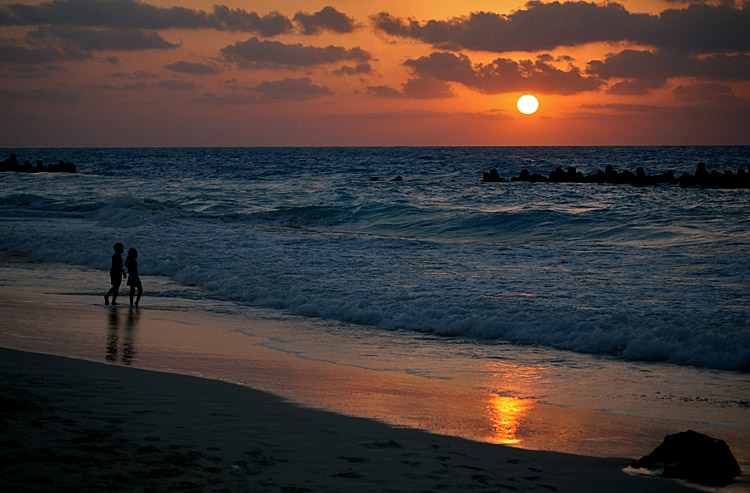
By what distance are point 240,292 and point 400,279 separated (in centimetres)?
336

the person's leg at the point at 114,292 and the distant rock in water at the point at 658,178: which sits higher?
the distant rock in water at the point at 658,178

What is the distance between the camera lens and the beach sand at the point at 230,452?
13.3ft

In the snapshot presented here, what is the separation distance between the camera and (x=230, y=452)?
183 inches

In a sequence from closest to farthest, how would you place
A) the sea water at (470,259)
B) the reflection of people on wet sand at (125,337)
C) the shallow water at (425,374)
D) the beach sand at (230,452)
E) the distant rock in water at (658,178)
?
the beach sand at (230,452) → the shallow water at (425,374) → the reflection of people on wet sand at (125,337) → the sea water at (470,259) → the distant rock in water at (658,178)

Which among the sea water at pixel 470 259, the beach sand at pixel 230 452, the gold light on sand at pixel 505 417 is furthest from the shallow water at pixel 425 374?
the sea water at pixel 470 259

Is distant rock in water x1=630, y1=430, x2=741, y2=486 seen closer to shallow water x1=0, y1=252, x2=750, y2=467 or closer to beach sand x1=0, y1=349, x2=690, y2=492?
beach sand x1=0, y1=349, x2=690, y2=492

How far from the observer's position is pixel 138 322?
10.5 meters

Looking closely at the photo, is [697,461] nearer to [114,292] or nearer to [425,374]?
[425,374]

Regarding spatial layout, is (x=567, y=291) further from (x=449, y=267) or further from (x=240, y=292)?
(x=240, y=292)

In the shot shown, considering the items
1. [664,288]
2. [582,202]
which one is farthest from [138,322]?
[582,202]

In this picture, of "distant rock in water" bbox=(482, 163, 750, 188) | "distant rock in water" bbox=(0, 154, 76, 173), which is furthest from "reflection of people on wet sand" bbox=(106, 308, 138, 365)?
"distant rock in water" bbox=(0, 154, 76, 173)

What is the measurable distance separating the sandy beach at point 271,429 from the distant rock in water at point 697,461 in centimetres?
15

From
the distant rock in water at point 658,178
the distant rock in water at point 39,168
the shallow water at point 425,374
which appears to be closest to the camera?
the shallow water at point 425,374

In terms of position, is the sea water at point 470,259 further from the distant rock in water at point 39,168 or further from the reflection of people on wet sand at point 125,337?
the distant rock in water at point 39,168
